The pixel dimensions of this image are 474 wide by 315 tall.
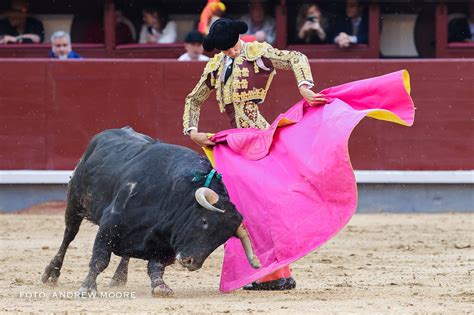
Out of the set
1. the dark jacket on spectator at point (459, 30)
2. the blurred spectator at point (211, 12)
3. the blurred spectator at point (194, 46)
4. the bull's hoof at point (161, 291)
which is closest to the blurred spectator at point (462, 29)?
the dark jacket on spectator at point (459, 30)

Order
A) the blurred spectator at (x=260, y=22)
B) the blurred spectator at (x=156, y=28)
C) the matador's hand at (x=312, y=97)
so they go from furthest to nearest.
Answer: the blurred spectator at (x=156, y=28) < the blurred spectator at (x=260, y=22) < the matador's hand at (x=312, y=97)

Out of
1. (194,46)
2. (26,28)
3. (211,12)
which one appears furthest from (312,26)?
(26,28)

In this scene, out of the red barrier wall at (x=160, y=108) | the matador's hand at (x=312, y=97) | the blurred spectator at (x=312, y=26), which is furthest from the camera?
the blurred spectator at (x=312, y=26)

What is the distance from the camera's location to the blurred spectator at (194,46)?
32.2 ft

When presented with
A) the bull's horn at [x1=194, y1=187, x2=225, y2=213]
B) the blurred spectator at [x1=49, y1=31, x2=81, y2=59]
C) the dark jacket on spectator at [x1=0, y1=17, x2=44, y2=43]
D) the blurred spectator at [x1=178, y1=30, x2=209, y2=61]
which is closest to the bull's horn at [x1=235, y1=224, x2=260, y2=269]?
the bull's horn at [x1=194, y1=187, x2=225, y2=213]

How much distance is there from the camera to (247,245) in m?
5.59

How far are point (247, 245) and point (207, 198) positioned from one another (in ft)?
1.00

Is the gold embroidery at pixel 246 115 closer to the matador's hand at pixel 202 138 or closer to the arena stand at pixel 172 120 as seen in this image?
the matador's hand at pixel 202 138

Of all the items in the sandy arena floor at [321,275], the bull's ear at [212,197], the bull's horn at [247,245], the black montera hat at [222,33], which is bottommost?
the sandy arena floor at [321,275]

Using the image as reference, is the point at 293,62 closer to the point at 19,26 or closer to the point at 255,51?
the point at 255,51

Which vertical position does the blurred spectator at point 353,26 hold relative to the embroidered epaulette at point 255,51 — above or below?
below

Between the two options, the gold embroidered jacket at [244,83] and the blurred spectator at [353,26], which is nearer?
the gold embroidered jacket at [244,83]

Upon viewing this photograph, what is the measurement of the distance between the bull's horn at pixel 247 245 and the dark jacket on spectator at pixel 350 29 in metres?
5.19

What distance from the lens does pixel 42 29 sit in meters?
11.1
